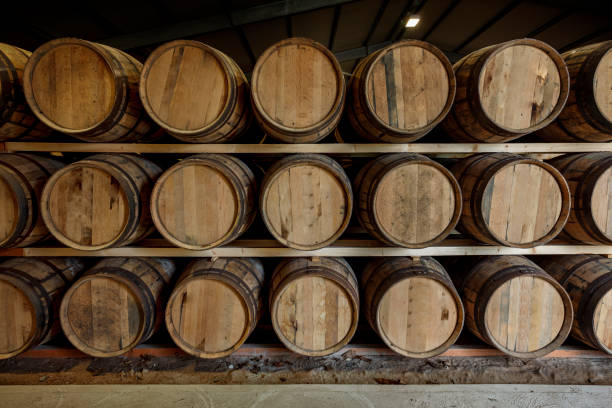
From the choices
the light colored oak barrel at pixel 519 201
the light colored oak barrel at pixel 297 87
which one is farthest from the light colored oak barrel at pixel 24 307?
the light colored oak barrel at pixel 519 201

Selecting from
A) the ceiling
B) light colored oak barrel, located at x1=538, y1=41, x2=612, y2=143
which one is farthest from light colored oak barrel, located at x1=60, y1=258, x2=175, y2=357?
the ceiling

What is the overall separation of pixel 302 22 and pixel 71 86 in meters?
5.54

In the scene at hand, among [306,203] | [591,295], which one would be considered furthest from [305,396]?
[591,295]

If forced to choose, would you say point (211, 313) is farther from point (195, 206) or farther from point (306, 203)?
point (306, 203)

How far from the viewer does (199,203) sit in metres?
1.89

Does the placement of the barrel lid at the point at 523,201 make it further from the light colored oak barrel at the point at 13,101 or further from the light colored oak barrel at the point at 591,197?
the light colored oak barrel at the point at 13,101

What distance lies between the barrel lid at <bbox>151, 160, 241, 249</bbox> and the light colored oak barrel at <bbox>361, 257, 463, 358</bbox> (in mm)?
1313

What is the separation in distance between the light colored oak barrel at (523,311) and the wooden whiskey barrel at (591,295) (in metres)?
0.22

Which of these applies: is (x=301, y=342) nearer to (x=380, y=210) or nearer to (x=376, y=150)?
(x=380, y=210)

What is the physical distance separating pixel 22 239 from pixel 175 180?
128 cm

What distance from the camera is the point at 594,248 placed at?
2111 mm

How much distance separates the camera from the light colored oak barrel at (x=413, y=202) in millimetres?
1854

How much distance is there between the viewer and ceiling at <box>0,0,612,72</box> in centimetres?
420

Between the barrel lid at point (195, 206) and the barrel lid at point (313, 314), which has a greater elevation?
the barrel lid at point (195, 206)
